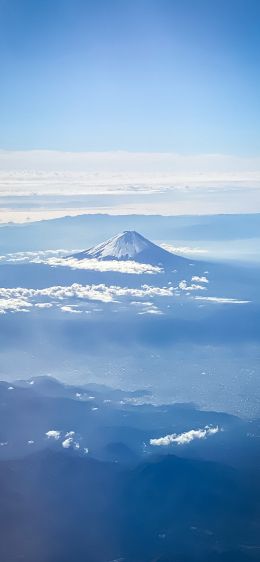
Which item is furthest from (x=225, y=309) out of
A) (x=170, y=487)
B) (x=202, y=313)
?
(x=170, y=487)

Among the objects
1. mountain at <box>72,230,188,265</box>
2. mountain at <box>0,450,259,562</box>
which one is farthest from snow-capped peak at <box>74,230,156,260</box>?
mountain at <box>0,450,259,562</box>

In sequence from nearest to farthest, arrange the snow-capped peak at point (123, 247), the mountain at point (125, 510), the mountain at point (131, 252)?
the mountain at point (125, 510)
the mountain at point (131, 252)
the snow-capped peak at point (123, 247)

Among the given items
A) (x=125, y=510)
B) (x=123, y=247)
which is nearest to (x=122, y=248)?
(x=123, y=247)

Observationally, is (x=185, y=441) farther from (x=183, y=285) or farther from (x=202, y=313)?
(x=183, y=285)

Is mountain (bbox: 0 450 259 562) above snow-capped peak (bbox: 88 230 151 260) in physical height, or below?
below

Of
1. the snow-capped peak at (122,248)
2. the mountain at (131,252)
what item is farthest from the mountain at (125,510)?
the snow-capped peak at (122,248)

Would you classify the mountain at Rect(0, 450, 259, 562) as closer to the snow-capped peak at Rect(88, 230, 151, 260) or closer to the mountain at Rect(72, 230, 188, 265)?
the mountain at Rect(72, 230, 188, 265)

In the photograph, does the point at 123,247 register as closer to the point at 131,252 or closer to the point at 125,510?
the point at 131,252

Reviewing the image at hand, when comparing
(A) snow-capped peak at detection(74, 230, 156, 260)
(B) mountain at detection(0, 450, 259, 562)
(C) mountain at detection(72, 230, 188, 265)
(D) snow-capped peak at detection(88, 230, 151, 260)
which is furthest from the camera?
(D) snow-capped peak at detection(88, 230, 151, 260)

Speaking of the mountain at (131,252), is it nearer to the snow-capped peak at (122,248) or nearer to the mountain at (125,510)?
the snow-capped peak at (122,248)
